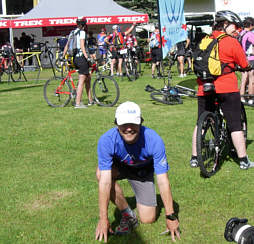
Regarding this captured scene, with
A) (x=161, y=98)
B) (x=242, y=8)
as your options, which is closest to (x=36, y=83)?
(x=161, y=98)

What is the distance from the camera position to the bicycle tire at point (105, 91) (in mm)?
10992

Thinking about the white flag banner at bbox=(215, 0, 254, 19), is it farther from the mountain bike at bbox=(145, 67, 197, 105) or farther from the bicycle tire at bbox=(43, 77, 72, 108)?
the bicycle tire at bbox=(43, 77, 72, 108)

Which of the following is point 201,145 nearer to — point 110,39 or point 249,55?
point 249,55

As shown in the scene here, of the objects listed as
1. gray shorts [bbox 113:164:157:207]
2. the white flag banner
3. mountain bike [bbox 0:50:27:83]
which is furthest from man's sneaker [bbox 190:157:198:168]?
the white flag banner

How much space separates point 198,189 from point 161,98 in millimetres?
6686

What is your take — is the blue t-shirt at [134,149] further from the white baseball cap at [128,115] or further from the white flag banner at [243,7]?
the white flag banner at [243,7]

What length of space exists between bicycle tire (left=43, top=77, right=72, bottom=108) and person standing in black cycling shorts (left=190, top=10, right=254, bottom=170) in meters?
5.68

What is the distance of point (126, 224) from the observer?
418cm

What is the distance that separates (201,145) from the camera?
5.46 meters

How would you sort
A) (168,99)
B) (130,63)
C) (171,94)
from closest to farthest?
1. (171,94)
2. (168,99)
3. (130,63)

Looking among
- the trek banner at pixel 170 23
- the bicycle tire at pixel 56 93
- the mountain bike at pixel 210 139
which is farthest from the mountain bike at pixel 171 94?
the mountain bike at pixel 210 139

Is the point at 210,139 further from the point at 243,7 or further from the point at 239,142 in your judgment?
the point at 243,7

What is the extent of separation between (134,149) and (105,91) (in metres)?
7.38

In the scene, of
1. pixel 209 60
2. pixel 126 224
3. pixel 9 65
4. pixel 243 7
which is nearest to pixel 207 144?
pixel 209 60
